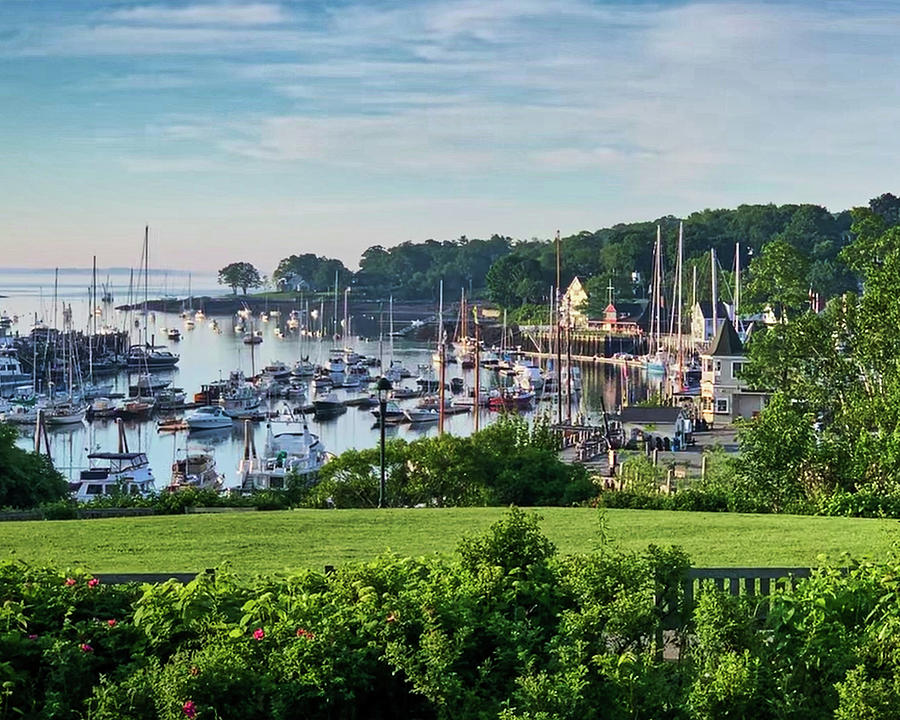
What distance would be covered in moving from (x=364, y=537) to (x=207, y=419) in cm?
5944

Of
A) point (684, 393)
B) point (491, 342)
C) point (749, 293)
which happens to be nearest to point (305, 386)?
point (684, 393)

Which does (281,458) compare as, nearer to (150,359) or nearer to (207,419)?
(207,419)

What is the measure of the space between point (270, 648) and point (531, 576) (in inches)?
75.8

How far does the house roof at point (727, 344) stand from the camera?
62.0 m

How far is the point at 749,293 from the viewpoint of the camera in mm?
29703

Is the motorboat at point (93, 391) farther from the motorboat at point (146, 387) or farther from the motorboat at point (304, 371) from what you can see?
the motorboat at point (304, 371)

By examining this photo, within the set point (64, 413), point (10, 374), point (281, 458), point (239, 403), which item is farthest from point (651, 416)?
point (10, 374)

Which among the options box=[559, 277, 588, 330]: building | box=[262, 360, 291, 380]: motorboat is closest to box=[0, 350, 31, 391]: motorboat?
box=[262, 360, 291, 380]: motorboat

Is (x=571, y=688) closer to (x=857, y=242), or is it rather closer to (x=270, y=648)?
(x=270, y=648)

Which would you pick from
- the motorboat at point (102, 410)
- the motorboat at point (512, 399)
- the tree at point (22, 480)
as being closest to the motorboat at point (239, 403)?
the motorboat at point (102, 410)

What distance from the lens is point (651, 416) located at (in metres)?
53.0

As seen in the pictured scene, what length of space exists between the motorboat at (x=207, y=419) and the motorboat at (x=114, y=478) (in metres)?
13.9

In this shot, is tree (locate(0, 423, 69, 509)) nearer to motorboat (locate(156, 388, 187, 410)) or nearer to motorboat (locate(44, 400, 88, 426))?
motorboat (locate(44, 400, 88, 426))

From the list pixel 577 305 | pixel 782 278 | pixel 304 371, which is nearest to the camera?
pixel 782 278
